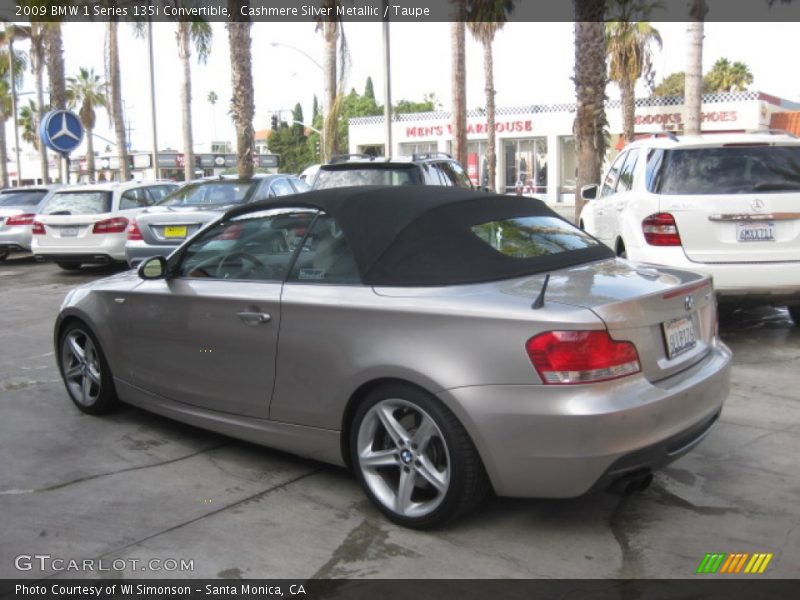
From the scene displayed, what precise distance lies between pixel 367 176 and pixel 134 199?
18.6 ft

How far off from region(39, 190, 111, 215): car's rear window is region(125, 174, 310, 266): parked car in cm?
203

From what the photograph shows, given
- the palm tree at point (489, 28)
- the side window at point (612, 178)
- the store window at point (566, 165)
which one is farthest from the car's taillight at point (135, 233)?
the store window at point (566, 165)

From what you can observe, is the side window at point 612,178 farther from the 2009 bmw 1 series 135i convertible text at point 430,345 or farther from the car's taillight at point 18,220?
the car's taillight at point 18,220

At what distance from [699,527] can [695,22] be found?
13.6 meters

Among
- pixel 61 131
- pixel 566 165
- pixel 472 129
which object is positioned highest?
pixel 472 129

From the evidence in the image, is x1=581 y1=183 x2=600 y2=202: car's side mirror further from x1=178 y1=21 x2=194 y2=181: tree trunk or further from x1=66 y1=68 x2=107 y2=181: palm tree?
x1=66 y1=68 x2=107 y2=181: palm tree

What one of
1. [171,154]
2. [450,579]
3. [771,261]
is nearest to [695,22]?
[771,261]

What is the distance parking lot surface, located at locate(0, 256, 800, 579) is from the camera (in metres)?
3.40

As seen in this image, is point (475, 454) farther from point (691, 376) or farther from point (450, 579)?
point (691, 376)

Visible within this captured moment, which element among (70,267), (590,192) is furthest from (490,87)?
(590,192)

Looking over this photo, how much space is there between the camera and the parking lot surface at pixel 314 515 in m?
3.40

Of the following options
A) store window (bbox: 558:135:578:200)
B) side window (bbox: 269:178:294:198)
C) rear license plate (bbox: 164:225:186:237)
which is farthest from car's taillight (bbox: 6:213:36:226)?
store window (bbox: 558:135:578:200)

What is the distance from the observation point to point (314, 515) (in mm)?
3908

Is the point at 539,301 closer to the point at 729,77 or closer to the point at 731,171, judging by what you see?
the point at 731,171
